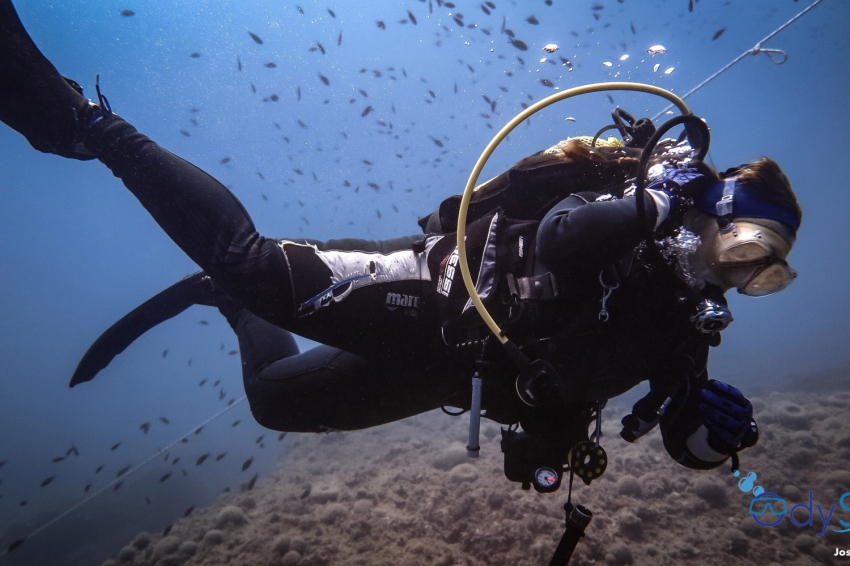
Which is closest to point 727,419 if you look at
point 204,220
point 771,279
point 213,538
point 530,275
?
point 771,279

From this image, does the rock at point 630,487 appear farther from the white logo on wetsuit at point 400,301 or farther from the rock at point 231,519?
the rock at point 231,519

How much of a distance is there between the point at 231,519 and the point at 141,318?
217 inches

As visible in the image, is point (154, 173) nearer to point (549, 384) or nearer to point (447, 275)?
point (447, 275)

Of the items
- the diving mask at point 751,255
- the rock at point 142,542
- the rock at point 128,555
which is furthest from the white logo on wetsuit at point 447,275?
the rock at point 142,542

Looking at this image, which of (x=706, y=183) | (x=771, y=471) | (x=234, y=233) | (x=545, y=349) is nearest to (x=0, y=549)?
(x=234, y=233)

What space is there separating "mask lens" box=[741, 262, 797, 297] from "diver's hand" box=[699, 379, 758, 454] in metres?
0.77

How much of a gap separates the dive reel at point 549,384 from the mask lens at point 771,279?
61cm

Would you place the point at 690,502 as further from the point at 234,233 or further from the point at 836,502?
the point at 234,233

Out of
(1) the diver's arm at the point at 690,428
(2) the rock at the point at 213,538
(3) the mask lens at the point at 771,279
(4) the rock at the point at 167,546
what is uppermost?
(3) the mask lens at the point at 771,279

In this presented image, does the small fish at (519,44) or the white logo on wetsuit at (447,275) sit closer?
the white logo on wetsuit at (447,275)

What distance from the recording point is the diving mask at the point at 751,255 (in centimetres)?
189

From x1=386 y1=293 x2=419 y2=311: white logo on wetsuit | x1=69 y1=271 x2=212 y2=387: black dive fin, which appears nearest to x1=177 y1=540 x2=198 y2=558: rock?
x1=69 y1=271 x2=212 y2=387: black dive fin

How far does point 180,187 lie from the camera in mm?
2553

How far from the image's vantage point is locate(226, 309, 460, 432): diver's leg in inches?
113
